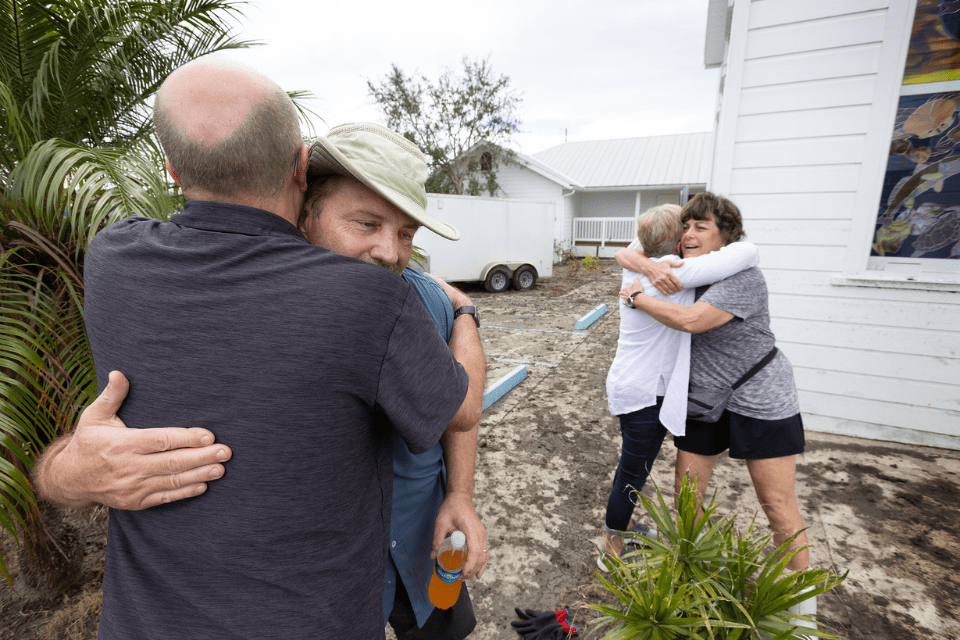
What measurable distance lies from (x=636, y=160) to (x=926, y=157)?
19.8 metres

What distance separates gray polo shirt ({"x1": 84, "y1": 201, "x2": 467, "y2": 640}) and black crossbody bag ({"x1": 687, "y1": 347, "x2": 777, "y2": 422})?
1.69 m

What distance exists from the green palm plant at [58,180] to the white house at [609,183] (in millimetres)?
17983

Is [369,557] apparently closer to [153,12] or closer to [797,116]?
[153,12]

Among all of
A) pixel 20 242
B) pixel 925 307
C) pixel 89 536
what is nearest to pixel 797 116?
pixel 925 307

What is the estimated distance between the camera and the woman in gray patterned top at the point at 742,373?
204 cm

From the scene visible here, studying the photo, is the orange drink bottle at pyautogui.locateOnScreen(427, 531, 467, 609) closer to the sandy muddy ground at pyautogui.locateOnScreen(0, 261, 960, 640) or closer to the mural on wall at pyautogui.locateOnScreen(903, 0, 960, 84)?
the sandy muddy ground at pyautogui.locateOnScreen(0, 261, 960, 640)

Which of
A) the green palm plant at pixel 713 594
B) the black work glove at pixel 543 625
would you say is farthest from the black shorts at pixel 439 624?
the black work glove at pixel 543 625

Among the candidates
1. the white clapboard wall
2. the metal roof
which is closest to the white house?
the metal roof

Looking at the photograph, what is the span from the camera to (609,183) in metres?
20.4

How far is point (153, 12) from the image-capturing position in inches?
99.0

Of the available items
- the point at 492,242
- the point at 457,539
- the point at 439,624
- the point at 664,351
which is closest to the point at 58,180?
the point at 457,539

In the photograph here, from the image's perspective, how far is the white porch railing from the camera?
2052cm

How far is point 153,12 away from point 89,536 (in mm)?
3111

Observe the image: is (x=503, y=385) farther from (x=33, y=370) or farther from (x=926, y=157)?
(x=926, y=157)
